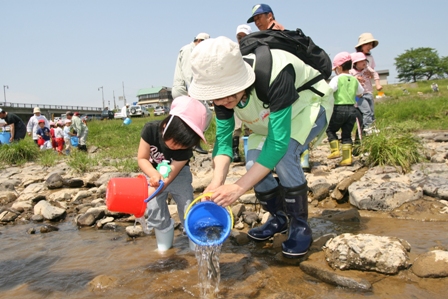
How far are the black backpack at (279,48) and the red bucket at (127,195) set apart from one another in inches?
39.1

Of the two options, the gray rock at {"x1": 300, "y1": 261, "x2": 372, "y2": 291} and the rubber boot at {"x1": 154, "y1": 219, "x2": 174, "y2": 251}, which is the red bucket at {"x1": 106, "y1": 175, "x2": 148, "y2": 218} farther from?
the gray rock at {"x1": 300, "y1": 261, "x2": 372, "y2": 291}

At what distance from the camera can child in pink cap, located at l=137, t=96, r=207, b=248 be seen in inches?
99.1

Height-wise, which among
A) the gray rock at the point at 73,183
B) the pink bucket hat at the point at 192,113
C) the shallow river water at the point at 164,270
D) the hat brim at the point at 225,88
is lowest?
the shallow river water at the point at 164,270

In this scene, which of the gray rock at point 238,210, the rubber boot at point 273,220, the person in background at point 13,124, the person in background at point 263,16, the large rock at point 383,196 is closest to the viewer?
the rubber boot at point 273,220

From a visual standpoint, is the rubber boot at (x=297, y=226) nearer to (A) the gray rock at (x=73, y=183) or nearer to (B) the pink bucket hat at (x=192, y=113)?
(B) the pink bucket hat at (x=192, y=113)

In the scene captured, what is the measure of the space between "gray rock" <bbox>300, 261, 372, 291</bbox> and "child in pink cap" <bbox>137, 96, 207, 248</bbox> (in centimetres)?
99

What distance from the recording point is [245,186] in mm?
2189

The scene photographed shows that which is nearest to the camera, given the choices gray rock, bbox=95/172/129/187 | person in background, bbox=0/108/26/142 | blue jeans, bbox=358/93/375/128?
gray rock, bbox=95/172/129/187

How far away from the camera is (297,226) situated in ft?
8.41

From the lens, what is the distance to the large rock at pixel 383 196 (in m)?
3.46

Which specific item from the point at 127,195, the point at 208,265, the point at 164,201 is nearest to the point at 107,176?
the point at 164,201

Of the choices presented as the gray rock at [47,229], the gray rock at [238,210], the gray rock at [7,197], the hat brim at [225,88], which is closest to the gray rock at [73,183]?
the gray rock at [7,197]

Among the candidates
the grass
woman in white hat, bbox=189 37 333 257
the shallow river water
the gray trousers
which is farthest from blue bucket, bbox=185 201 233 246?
the grass

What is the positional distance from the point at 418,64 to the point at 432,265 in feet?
207
